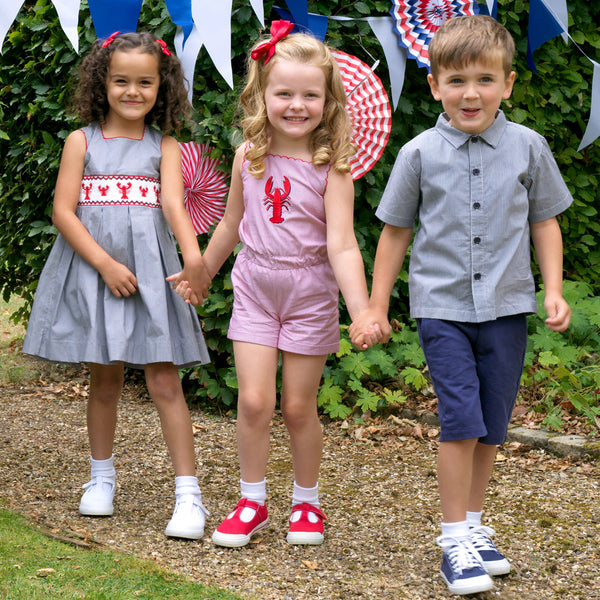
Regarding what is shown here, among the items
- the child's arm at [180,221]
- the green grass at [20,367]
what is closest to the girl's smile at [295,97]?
the child's arm at [180,221]

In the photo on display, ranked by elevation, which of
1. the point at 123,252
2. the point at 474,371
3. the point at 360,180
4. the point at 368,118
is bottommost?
the point at 474,371

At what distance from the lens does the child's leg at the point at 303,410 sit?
286 centimetres

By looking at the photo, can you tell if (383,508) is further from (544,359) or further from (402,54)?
(402,54)

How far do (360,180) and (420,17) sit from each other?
0.85 meters

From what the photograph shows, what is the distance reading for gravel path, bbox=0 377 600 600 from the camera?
2607 mm

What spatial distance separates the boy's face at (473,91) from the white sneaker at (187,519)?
151 centimetres

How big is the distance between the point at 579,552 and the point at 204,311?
7.32 ft

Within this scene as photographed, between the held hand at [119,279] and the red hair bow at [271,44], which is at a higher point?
the red hair bow at [271,44]

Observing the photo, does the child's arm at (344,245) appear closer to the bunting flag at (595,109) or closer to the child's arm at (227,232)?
the child's arm at (227,232)

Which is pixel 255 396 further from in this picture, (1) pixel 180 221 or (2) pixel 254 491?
(1) pixel 180 221

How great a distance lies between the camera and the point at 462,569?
8.14 ft

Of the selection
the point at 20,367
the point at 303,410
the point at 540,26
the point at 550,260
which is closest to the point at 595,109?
the point at 540,26

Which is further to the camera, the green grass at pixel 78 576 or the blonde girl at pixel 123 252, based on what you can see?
the blonde girl at pixel 123 252

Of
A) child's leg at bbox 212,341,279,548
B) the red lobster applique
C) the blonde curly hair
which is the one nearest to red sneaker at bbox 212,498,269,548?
child's leg at bbox 212,341,279,548
